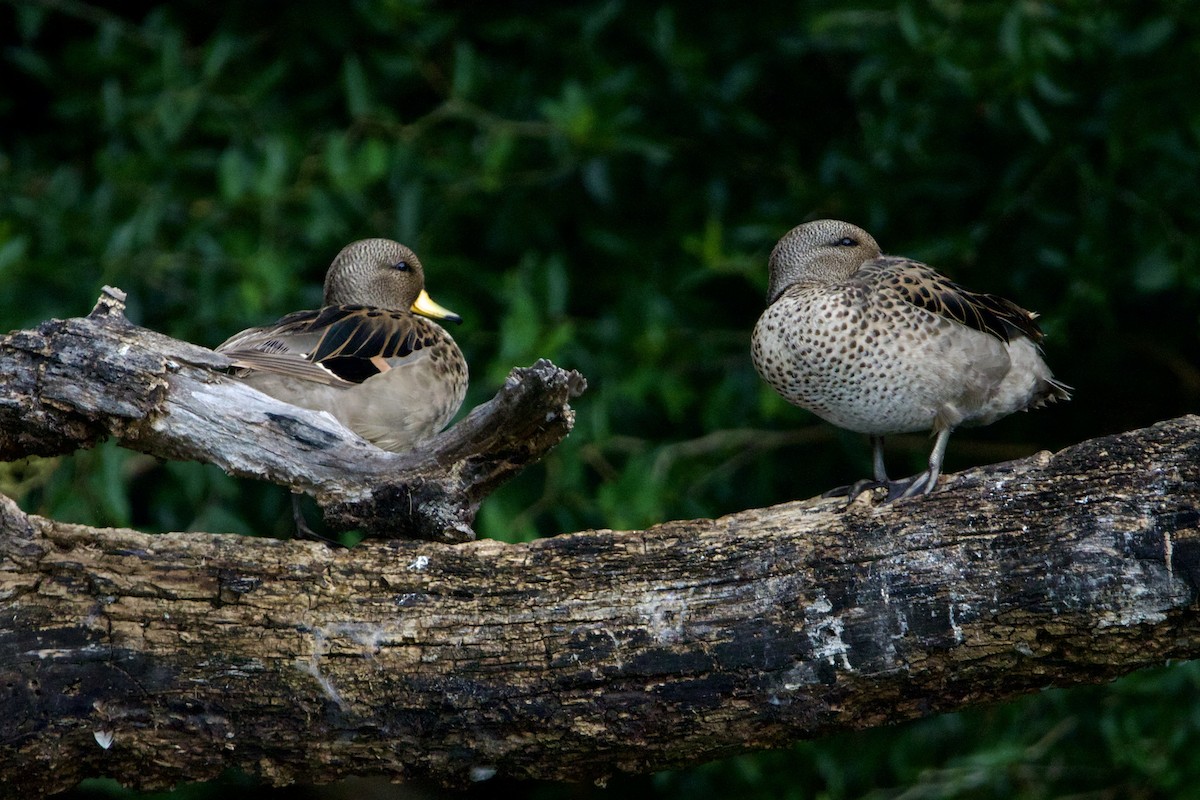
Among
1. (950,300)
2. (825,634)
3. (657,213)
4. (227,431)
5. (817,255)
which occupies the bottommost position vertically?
(825,634)

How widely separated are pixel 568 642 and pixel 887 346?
4.01ft

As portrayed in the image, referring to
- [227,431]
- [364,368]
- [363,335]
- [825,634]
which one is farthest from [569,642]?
[363,335]

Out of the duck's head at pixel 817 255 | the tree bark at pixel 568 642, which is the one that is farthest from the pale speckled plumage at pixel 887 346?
the tree bark at pixel 568 642

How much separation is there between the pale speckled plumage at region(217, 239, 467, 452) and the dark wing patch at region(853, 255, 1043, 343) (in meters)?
1.15

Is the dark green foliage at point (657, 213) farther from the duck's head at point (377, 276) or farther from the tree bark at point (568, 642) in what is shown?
the tree bark at point (568, 642)

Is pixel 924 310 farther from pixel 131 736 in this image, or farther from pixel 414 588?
pixel 131 736

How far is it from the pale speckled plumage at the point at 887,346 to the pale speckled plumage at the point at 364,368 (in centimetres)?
87

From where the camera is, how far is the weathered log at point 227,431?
115 inches

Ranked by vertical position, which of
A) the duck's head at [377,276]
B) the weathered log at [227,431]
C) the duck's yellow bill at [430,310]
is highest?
the duck's head at [377,276]

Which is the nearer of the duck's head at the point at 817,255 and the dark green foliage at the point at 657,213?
the duck's head at the point at 817,255

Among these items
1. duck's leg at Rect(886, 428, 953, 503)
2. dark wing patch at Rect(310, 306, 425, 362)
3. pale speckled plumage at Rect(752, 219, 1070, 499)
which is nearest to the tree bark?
duck's leg at Rect(886, 428, 953, 503)

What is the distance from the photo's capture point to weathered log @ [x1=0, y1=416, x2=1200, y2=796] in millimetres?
2646

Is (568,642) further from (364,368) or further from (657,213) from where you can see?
(657,213)

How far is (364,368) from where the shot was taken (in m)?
3.63
